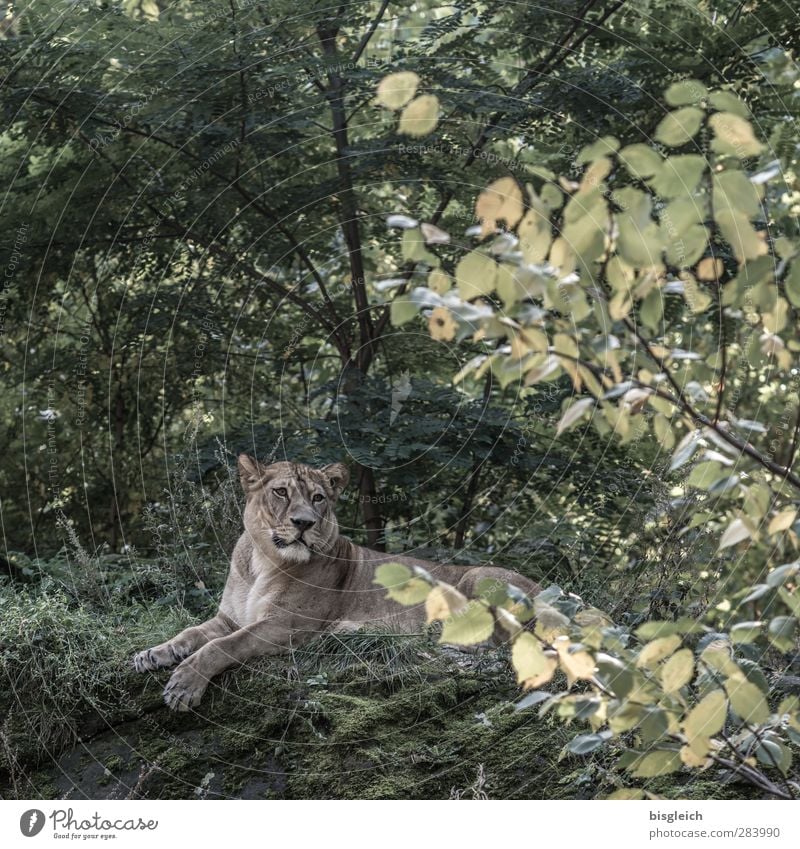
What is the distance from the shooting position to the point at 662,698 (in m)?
4.11

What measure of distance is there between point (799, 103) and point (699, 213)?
5.67m

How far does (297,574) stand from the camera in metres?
7.30

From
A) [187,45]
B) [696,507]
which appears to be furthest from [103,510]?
[696,507]

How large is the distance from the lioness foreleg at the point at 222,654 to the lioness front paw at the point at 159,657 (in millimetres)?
250

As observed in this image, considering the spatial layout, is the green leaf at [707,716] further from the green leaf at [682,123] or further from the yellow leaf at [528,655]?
the green leaf at [682,123]

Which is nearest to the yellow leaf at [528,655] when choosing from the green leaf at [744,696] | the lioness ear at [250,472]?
the green leaf at [744,696]

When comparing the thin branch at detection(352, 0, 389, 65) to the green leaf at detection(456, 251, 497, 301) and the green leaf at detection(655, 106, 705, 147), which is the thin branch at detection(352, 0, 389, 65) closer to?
the green leaf at detection(655, 106, 705, 147)

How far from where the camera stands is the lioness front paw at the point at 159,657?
668 cm

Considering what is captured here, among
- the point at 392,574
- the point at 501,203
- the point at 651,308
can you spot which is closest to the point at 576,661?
the point at 392,574

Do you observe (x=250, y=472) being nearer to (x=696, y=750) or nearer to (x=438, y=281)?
(x=438, y=281)

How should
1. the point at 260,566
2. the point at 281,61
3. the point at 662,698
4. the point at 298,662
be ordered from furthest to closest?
the point at 281,61 < the point at 260,566 < the point at 298,662 < the point at 662,698

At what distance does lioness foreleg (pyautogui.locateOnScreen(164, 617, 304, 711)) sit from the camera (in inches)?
253

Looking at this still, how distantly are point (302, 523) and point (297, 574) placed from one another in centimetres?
34

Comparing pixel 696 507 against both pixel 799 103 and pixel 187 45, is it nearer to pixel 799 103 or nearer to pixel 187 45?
pixel 799 103
